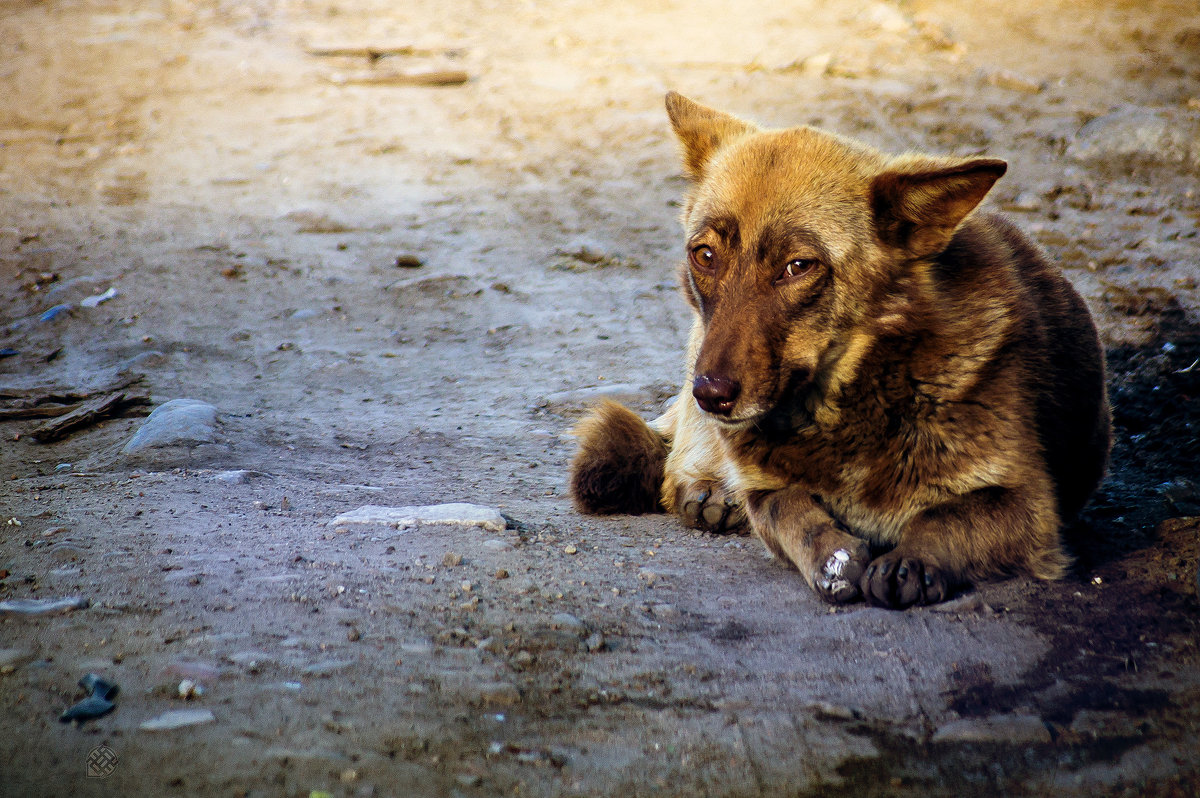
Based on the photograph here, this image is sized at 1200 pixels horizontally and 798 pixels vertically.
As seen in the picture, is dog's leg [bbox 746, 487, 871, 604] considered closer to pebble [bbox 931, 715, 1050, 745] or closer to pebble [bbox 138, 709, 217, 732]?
pebble [bbox 931, 715, 1050, 745]

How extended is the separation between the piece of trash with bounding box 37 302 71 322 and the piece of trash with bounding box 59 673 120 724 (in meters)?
5.07

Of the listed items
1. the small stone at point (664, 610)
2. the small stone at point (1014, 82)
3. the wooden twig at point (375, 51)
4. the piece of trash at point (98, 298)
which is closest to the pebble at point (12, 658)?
the small stone at point (664, 610)

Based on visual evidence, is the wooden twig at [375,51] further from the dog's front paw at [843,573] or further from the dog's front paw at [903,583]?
the dog's front paw at [903,583]

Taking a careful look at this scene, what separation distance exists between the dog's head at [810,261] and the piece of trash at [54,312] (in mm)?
5100

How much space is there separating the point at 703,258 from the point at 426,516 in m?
1.43

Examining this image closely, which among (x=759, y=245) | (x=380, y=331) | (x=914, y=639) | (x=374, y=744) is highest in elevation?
(x=759, y=245)

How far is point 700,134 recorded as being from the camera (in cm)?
381

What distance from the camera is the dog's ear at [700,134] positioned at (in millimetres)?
3807

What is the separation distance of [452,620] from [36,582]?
1.25 m

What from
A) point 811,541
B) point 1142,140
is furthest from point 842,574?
point 1142,140

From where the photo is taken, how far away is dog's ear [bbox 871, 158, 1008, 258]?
2977 mm

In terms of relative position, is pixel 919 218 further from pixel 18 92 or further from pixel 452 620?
pixel 18 92

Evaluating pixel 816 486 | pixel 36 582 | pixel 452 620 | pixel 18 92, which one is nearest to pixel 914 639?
pixel 816 486

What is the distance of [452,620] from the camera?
8.83 ft
